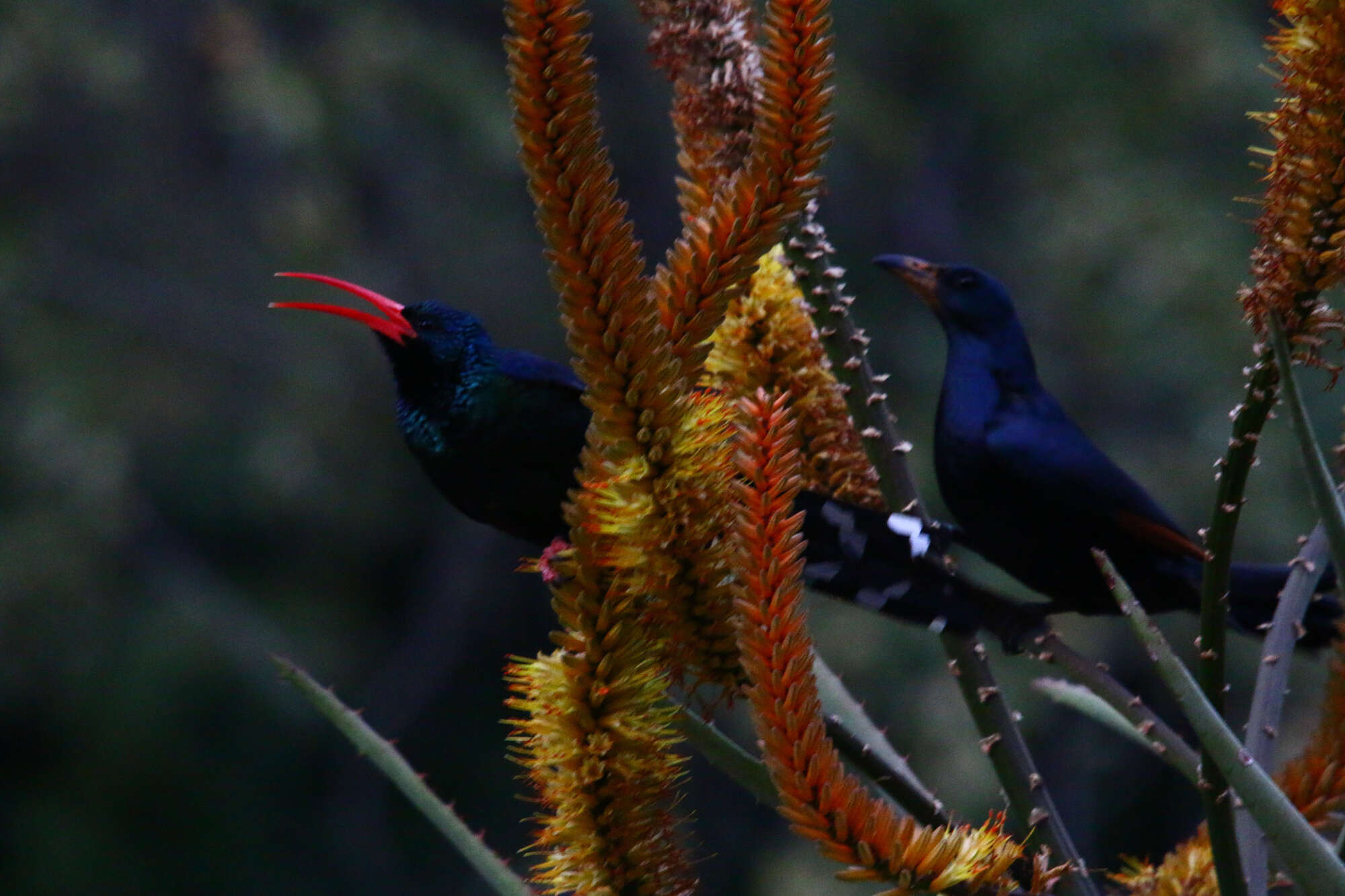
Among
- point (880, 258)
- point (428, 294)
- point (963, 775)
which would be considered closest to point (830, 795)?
point (880, 258)

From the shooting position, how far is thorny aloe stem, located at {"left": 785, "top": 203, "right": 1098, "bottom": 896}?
2.37ft

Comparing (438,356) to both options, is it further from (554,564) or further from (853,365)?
(554,564)

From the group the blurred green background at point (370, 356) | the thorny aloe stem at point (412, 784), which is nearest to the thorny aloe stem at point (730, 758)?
the thorny aloe stem at point (412, 784)

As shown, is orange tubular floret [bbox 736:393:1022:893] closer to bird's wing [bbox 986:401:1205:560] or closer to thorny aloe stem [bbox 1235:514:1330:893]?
thorny aloe stem [bbox 1235:514:1330:893]

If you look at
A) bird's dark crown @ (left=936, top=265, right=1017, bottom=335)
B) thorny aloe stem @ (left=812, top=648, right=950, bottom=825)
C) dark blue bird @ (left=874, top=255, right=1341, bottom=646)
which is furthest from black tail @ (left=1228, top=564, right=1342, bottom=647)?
thorny aloe stem @ (left=812, top=648, right=950, bottom=825)

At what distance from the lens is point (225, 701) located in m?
6.15

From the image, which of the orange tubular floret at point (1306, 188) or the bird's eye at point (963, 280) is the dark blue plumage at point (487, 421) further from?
the orange tubular floret at point (1306, 188)

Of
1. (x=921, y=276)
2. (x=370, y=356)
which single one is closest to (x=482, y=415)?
(x=921, y=276)

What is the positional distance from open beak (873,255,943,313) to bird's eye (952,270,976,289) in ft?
0.06

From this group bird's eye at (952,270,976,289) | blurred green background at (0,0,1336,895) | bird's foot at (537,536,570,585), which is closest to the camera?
bird's foot at (537,536,570,585)

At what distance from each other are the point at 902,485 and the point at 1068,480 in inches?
25.6

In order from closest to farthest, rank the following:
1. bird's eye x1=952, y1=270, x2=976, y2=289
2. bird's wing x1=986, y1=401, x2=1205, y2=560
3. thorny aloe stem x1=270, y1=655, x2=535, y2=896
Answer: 1. thorny aloe stem x1=270, y1=655, x2=535, y2=896
2. bird's wing x1=986, y1=401, x2=1205, y2=560
3. bird's eye x1=952, y1=270, x2=976, y2=289

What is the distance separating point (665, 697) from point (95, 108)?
613 cm

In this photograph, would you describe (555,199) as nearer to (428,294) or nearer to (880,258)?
(880,258)
